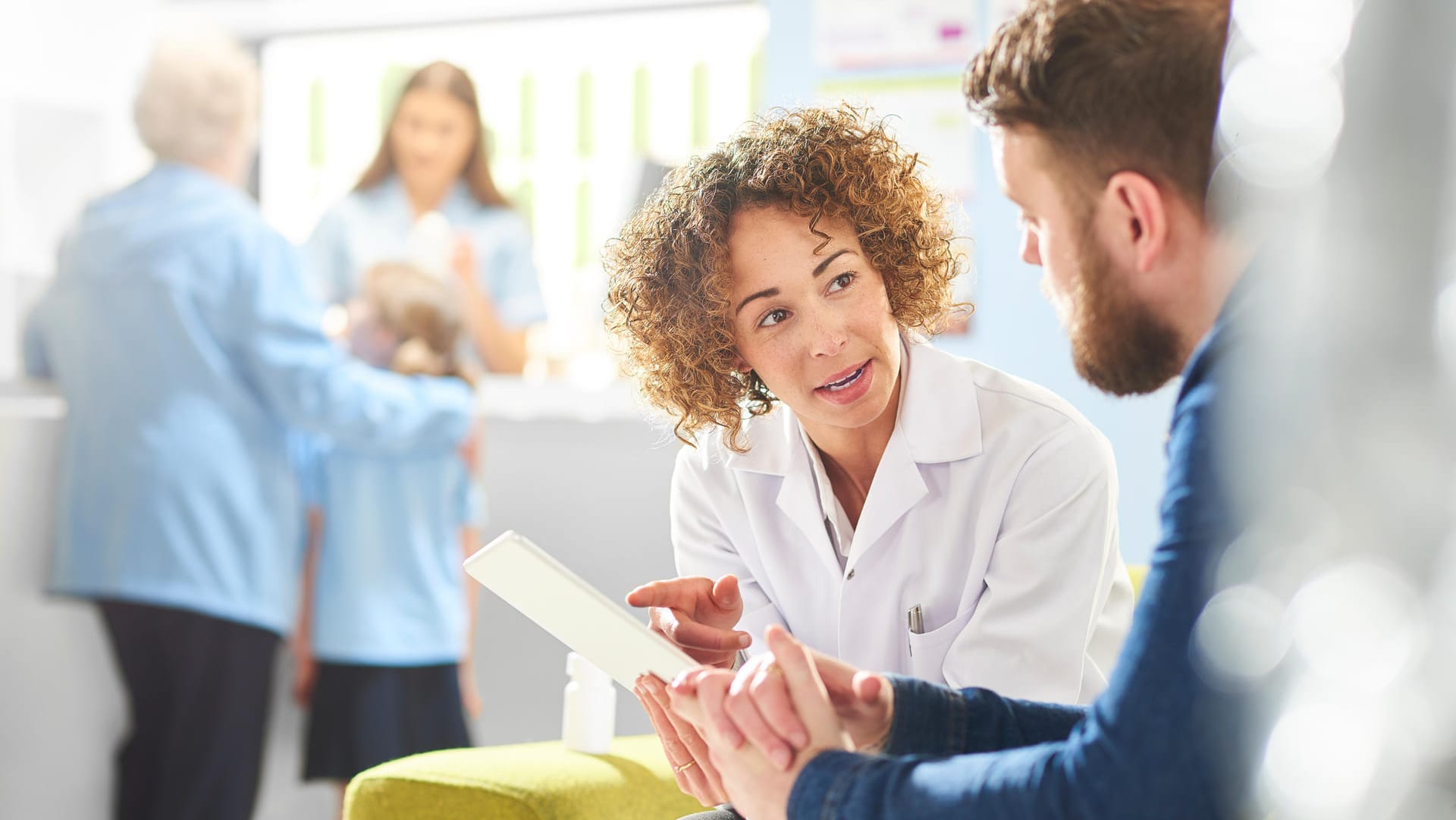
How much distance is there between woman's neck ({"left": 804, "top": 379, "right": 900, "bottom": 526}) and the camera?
1242mm

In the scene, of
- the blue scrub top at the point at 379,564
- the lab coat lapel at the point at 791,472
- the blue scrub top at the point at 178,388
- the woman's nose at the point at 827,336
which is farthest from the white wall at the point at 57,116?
the woman's nose at the point at 827,336

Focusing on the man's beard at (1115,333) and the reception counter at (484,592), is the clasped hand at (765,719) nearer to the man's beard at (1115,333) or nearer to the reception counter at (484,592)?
A: the man's beard at (1115,333)

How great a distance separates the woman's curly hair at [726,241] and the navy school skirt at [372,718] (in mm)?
1167

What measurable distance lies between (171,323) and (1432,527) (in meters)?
2.15

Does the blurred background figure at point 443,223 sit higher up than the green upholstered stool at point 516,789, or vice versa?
the blurred background figure at point 443,223

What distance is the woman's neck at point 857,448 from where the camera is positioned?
1242 mm

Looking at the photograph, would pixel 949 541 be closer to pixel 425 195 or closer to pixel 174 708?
pixel 174 708

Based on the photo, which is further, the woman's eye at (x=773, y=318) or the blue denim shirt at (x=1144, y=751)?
the woman's eye at (x=773, y=318)

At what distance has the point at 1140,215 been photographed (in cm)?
72

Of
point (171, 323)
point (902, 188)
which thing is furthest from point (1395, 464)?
point (171, 323)

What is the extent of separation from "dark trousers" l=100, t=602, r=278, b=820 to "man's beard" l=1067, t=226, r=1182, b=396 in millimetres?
1797

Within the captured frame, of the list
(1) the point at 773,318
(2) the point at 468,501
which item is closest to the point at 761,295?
(1) the point at 773,318

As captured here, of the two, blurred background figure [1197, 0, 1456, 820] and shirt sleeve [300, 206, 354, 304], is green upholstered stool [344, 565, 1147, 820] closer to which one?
blurred background figure [1197, 0, 1456, 820]

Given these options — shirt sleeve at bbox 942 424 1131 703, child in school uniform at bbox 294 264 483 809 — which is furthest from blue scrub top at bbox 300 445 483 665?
shirt sleeve at bbox 942 424 1131 703
